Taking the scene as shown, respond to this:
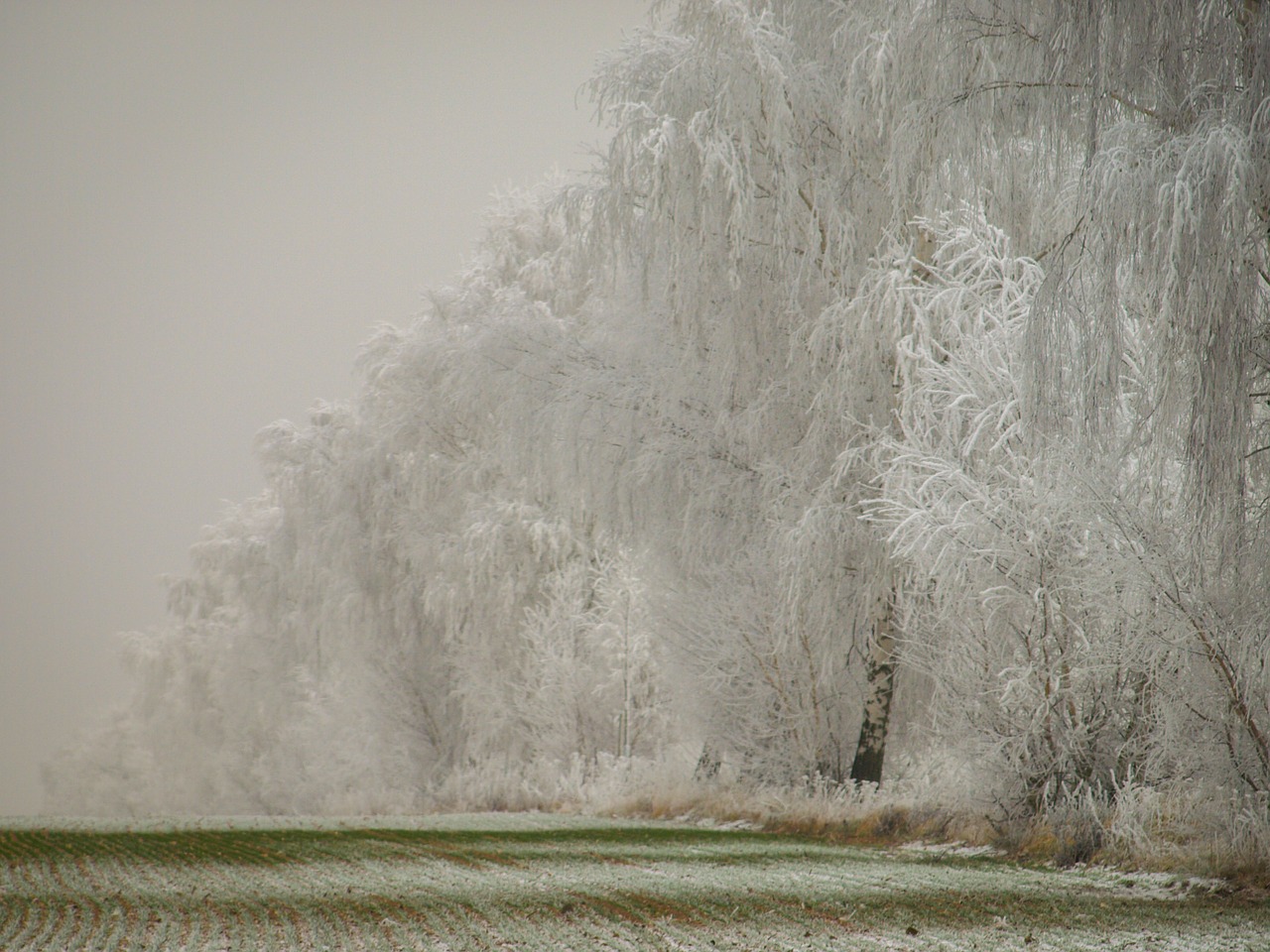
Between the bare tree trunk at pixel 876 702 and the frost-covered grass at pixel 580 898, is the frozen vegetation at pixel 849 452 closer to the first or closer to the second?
the bare tree trunk at pixel 876 702

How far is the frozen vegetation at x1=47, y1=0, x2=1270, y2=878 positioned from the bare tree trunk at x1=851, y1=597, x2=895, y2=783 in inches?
1.5

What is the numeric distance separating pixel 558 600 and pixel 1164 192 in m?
14.7

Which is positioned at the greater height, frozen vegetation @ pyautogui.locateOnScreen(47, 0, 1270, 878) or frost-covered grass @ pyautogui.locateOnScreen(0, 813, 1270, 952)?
frozen vegetation @ pyautogui.locateOnScreen(47, 0, 1270, 878)

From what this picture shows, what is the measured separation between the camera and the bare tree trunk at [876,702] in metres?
13.8

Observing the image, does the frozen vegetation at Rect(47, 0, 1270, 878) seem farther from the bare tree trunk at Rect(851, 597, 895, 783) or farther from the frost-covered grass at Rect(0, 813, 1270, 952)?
the frost-covered grass at Rect(0, 813, 1270, 952)

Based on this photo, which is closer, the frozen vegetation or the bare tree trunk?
the frozen vegetation

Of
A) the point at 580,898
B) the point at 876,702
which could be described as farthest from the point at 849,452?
the point at 580,898

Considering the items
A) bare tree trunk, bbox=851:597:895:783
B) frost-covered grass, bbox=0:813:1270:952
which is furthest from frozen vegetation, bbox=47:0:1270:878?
frost-covered grass, bbox=0:813:1270:952

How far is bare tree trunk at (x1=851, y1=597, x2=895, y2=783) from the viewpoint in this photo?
1379 cm

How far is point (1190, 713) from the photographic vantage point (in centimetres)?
876

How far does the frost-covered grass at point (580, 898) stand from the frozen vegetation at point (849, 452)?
1262mm

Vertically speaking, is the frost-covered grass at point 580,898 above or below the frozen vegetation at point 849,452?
below

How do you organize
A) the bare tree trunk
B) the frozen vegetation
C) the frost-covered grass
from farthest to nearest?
the bare tree trunk < the frozen vegetation < the frost-covered grass

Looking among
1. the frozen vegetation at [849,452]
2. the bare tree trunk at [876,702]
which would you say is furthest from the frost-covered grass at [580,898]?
the bare tree trunk at [876,702]
